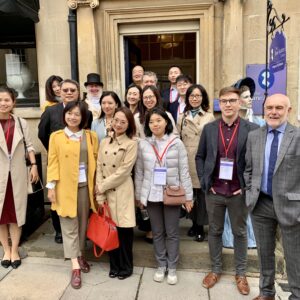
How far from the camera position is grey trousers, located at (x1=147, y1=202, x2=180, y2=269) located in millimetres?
3312

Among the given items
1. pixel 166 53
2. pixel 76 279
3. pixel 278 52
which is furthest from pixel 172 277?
pixel 166 53

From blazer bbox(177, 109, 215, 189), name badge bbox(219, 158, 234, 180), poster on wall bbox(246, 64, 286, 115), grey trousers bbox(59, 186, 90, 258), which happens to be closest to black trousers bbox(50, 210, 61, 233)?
grey trousers bbox(59, 186, 90, 258)

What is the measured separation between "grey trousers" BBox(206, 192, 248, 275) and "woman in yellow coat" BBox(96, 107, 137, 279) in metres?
0.77

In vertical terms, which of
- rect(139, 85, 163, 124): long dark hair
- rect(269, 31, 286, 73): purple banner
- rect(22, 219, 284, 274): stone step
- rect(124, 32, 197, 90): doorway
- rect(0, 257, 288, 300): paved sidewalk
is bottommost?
rect(0, 257, 288, 300): paved sidewalk

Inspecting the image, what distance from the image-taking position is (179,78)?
3830 millimetres

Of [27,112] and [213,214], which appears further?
[27,112]

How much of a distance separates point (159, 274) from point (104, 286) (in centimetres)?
56

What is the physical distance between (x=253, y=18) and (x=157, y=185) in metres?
3.04

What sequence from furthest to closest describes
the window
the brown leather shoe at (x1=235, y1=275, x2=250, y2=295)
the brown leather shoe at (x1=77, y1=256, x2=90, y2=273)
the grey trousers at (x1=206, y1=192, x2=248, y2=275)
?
the window
the brown leather shoe at (x1=77, y1=256, x2=90, y2=273)
the brown leather shoe at (x1=235, y1=275, x2=250, y2=295)
the grey trousers at (x1=206, y1=192, x2=248, y2=275)

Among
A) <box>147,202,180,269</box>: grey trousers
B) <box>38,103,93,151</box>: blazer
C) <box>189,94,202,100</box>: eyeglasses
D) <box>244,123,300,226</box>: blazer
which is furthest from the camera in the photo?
<box>38,103,93,151</box>: blazer

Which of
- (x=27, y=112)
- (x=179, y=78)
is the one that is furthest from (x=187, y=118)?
(x=27, y=112)

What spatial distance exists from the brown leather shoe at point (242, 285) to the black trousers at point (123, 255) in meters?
1.07

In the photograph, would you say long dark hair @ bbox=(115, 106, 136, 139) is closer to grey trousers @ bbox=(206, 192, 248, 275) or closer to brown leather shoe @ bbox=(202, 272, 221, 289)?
grey trousers @ bbox=(206, 192, 248, 275)

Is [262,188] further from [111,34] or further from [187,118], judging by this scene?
[111,34]
